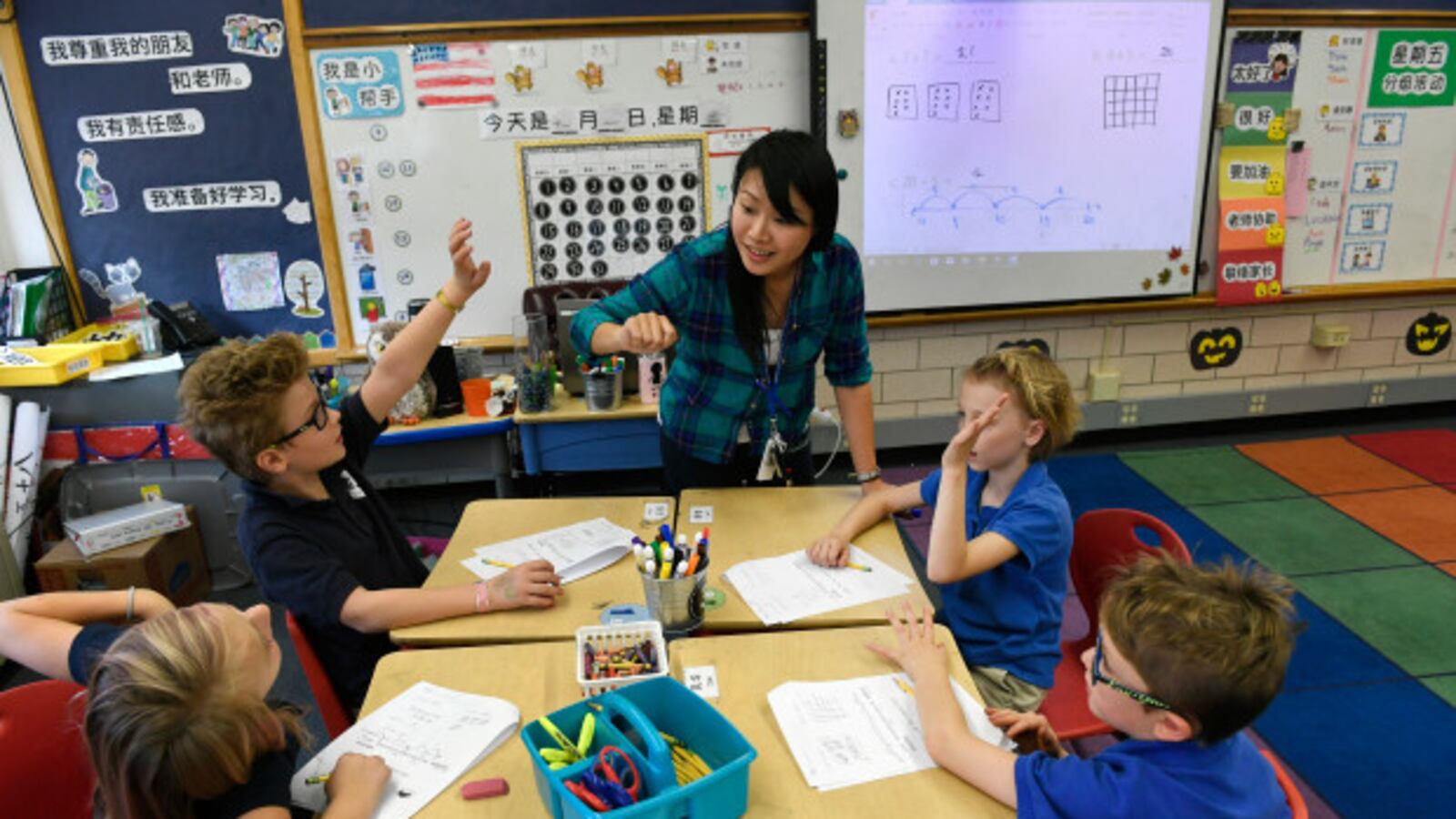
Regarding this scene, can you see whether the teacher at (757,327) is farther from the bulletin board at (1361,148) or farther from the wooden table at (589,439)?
the bulletin board at (1361,148)

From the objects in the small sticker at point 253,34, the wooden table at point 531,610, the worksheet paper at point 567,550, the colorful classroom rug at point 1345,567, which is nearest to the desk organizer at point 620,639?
the wooden table at point 531,610

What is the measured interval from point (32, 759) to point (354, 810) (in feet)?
1.85

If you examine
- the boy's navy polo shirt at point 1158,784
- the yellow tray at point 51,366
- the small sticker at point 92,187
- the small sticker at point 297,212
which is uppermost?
the small sticker at point 92,187

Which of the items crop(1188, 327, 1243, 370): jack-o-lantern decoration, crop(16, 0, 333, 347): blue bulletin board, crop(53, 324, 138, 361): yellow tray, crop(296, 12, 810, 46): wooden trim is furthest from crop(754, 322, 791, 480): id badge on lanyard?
crop(1188, 327, 1243, 370): jack-o-lantern decoration

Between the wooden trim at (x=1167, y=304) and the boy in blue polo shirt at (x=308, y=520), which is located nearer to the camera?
the boy in blue polo shirt at (x=308, y=520)

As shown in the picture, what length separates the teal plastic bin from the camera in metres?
1.01

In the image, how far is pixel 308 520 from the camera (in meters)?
1.63

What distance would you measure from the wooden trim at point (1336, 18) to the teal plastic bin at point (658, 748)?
3903 mm

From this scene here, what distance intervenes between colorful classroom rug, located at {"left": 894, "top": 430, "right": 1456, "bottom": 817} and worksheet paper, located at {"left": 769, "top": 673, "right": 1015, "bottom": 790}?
2.01ft

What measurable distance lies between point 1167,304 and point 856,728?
11.4 feet

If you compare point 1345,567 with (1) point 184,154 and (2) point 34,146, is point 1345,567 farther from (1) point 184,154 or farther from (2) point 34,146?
(2) point 34,146

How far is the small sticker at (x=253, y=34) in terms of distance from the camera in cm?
333

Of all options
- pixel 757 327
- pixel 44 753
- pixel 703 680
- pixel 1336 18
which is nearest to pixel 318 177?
pixel 757 327

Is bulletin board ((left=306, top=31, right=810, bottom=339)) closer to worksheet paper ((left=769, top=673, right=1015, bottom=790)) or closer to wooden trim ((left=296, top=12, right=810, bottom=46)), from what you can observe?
wooden trim ((left=296, top=12, right=810, bottom=46))
